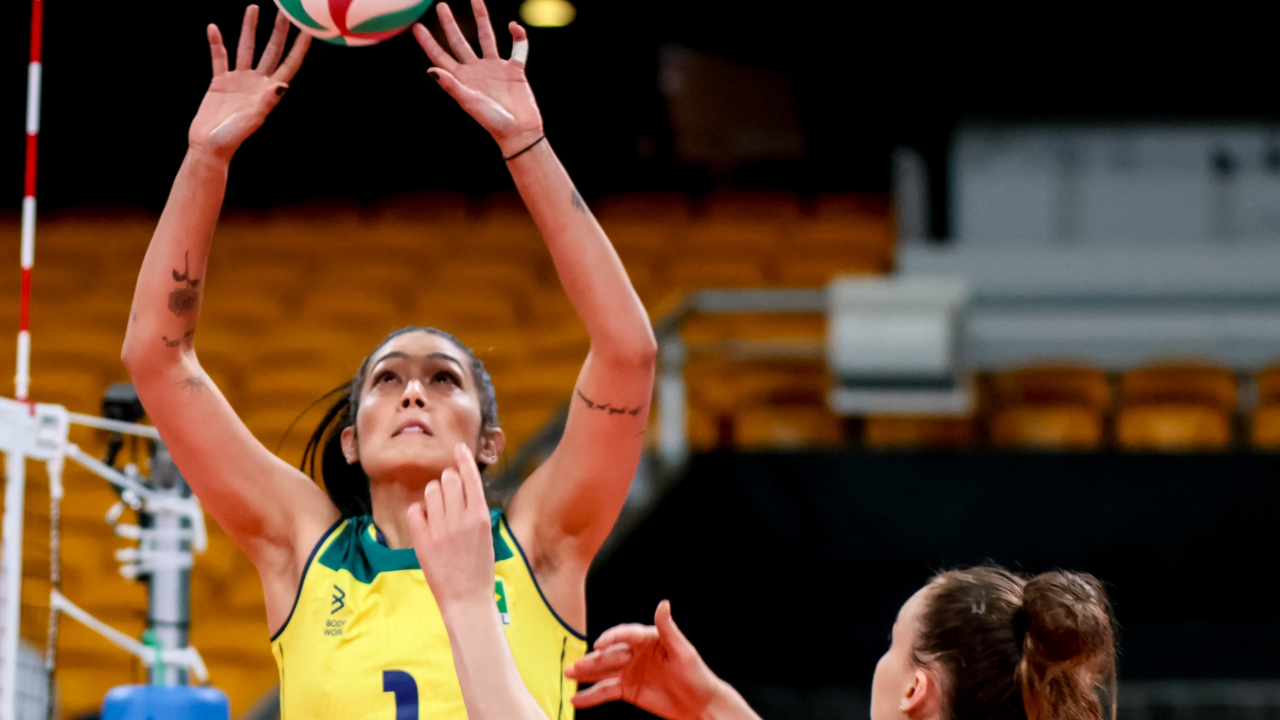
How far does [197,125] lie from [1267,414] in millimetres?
5233

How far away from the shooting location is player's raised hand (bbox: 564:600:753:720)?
2.05 m

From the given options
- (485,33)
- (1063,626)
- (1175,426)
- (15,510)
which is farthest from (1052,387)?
(15,510)

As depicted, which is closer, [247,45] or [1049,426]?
[247,45]

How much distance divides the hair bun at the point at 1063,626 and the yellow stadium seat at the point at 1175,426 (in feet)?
14.2

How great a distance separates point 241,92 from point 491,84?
0.38 metres

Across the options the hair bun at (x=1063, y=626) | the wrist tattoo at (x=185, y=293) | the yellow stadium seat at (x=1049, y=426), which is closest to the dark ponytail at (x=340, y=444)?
the wrist tattoo at (x=185, y=293)

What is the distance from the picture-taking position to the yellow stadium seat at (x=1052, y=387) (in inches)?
246

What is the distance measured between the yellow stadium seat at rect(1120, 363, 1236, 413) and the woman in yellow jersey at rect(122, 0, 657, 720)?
4.79 meters

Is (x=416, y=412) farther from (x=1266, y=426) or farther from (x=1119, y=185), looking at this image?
(x=1119, y=185)

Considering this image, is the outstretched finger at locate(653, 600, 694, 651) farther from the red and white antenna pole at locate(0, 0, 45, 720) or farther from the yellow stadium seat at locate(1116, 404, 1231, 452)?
the yellow stadium seat at locate(1116, 404, 1231, 452)

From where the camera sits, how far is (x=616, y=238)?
8.12m

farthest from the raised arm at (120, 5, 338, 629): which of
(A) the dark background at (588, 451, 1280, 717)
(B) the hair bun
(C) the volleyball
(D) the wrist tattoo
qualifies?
(A) the dark background at (588, 451, 1280, 717)

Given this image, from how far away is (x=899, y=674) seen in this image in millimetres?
1960

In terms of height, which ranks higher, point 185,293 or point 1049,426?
point 185,293
